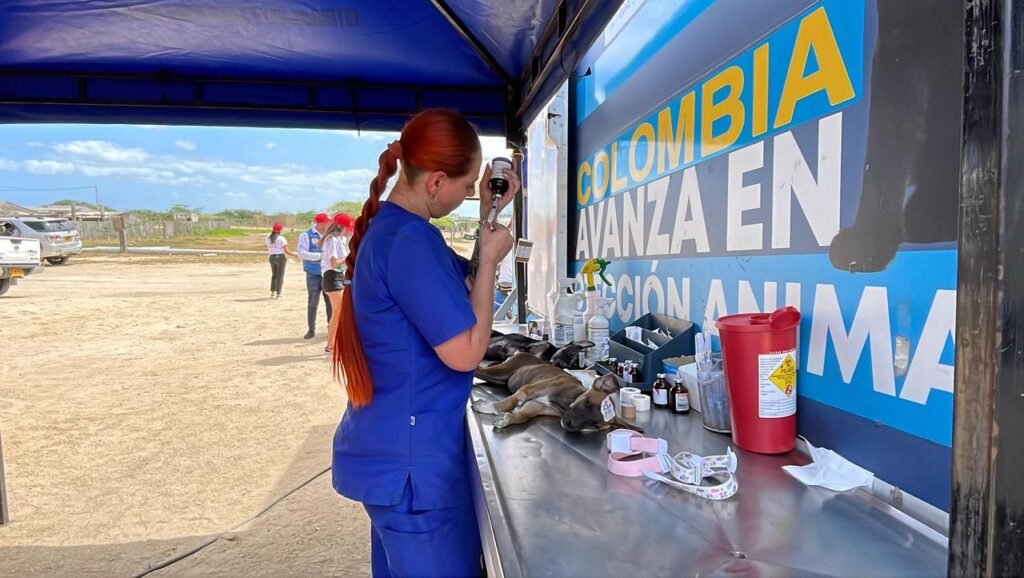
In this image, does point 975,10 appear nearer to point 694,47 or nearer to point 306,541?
point 694,47

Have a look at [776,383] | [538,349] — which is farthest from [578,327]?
[776,383]

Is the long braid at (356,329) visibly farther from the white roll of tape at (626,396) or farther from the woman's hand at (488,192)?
the white roll of tape at (626,396)

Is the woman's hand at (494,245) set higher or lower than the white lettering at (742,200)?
lower

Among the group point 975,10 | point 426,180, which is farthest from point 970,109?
point 426,180

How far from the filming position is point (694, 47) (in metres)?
1.92

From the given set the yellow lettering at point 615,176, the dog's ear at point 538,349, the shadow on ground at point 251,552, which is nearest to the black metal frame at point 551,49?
the yellow lettering at point 615,176

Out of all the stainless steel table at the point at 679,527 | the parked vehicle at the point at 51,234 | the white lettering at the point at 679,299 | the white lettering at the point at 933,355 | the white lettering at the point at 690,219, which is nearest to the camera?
the stainless steel table at the point at 679,527

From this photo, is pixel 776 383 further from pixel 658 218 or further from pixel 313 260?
pixel 313 260

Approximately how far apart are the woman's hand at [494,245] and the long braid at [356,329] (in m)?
0.27

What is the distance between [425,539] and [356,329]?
507 millimetres

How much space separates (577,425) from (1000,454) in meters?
0.96

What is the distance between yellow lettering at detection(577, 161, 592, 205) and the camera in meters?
3.28

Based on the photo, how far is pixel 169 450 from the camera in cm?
401

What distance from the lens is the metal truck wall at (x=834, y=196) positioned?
1.02 meters
